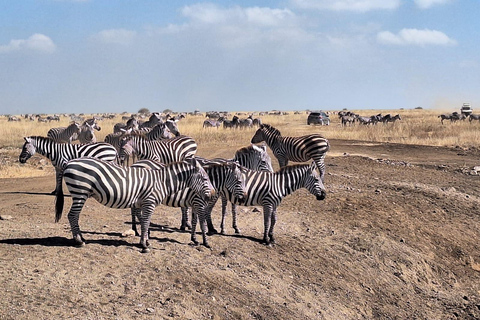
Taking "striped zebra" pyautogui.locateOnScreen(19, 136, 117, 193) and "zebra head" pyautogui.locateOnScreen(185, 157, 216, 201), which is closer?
"zebra head" pyautogui.locateOnScreen(185, 157, 216, 201)

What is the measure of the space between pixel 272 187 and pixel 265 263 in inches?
56.4

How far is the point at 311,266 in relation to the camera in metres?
8.68

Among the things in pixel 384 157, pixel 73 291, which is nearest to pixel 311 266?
pixel 73 291

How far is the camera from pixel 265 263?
8328mm

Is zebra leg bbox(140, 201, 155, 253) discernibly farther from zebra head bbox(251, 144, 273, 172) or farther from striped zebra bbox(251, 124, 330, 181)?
striped zebra bbox(251, 124, 330, 181)

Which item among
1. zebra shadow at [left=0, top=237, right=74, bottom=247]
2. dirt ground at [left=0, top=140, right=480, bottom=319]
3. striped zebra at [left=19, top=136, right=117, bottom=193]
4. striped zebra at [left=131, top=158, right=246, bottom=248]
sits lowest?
dirt ground at [left=0, top=140, right=480, bottom=319]

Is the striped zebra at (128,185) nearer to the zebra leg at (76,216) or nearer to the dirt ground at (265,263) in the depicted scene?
the zebra leg at (76,216)

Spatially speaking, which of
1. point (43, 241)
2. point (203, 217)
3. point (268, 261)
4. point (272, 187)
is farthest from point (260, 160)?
point (43, 241)

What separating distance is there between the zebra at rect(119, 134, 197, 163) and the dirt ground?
2.49m

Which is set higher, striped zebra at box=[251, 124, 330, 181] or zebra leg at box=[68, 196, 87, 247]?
striped zebra at box=[251, 124, 330, 181]

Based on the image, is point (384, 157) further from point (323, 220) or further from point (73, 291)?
point (73, 291)

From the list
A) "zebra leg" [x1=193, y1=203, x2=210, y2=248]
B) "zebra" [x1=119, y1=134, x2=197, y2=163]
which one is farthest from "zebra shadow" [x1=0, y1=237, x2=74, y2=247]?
"zebra" [x1=119, y1=134, x2=197, y2=163]

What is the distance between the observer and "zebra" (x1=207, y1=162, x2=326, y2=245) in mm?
9070

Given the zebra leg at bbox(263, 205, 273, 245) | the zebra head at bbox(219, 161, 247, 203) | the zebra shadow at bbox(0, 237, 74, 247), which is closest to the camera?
the zebra shadow at bbox(0, 237, 74, 247)
